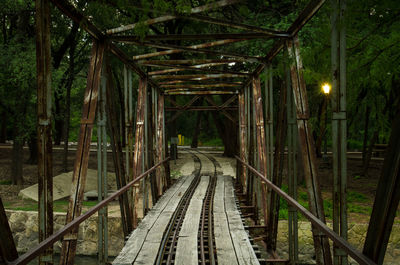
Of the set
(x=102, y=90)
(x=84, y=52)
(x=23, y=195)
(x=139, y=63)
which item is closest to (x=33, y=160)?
(x=84, y=52)

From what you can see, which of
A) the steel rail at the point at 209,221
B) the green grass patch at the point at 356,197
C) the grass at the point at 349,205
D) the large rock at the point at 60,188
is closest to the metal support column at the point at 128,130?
the steel rail at the point at 209,221

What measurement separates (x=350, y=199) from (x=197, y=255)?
459 inches

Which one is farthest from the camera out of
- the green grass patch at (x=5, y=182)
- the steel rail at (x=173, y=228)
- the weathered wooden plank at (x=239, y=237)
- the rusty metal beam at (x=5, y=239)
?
the green grass patch at (x=5, y=182)

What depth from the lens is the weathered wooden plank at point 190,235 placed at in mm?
5418

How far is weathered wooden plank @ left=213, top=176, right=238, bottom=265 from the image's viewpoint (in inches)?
209

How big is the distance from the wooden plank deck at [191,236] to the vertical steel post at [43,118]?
5.43 ft

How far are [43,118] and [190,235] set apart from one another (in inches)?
153

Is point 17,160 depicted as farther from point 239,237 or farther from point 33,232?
point 239,237

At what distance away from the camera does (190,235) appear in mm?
6754

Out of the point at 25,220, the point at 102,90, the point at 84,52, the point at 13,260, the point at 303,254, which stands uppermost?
the point at 84,52

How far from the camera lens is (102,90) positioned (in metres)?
5.96

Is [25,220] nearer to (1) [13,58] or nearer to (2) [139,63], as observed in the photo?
(1) [13,58]

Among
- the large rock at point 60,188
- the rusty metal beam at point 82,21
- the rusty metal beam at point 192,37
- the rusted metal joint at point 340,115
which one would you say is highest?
the rusty metal beam at point 192,37

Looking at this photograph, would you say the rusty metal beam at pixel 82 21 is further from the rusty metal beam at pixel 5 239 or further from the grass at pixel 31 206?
the grass at pixel 31 206
